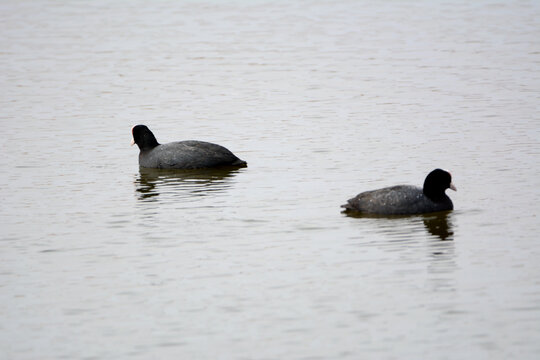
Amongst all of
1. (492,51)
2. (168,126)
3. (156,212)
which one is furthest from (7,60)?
(156,212)

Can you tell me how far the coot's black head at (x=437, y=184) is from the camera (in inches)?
667

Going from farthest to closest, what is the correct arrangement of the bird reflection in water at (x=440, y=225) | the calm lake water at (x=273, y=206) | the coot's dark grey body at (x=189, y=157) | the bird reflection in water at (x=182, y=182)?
the coot's dark grey body at (x=189, y=157)
the bird reflection in water at (x=182, y=182)
the bird reflection in water at (x=440, y=225)
the calm lake water at (x=273, y=206)

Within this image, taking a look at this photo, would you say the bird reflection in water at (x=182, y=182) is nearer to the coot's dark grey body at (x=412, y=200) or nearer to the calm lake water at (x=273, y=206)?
the calm lake water at (x=273, y=206)

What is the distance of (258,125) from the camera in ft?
89.5

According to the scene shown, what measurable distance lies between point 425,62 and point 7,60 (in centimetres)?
1636

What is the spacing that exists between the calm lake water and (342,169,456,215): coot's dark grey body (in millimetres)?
247

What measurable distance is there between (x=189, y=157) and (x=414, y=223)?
711 centimetres

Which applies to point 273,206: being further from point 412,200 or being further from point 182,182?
point 182,182

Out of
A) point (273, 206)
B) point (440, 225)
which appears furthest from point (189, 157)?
point (440, 225)

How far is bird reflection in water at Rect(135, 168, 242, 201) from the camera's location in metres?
20.0

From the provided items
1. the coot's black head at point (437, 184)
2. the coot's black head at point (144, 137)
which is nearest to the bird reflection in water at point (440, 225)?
the coot's black head at point (437, 184)

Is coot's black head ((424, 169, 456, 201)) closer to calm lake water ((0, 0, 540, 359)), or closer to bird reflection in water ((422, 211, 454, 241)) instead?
bird reflection in water ((422, 211, 454, 241))

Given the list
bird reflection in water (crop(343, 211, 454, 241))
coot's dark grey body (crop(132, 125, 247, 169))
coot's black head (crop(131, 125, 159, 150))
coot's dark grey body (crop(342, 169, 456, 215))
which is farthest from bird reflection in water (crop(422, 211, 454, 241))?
coot's black head (crop(131, 125, 159, 150))

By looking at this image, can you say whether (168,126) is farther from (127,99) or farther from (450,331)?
(450,331)
